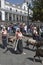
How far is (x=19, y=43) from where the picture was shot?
1683 cm

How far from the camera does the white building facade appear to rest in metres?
104

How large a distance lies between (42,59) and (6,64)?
2.47 m

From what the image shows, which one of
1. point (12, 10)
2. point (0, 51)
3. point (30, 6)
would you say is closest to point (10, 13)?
point (12, 10)

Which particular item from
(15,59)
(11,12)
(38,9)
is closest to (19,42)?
(15,59)

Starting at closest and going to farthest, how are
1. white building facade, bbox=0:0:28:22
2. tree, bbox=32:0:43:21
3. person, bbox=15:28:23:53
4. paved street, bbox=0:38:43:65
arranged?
paved street, bbox=0:38:43:65, person, bbox=15:28:23:53, tree, bbox=32:0:43:21, white building facade, bbox=0:0:28:22

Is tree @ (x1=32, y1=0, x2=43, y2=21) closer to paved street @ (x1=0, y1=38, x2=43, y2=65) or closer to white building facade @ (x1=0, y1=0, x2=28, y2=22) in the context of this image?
paved street @ (x1=0, y1=38, x2=43, y2=65)

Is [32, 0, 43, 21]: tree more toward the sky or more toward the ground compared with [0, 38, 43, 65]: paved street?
more toward the ground

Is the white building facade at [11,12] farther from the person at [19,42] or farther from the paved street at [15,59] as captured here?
the paved street at [15,59]

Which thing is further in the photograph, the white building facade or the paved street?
the white building facade

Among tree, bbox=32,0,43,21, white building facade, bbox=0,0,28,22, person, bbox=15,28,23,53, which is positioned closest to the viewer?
person, bbox=15,28,23,53

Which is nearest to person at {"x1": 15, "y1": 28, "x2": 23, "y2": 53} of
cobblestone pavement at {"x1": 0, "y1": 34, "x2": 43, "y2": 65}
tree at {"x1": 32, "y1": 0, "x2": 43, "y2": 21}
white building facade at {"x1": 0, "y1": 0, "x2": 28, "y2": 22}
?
cobblestone pavement at {"x1": 0, "y1": 34, "x2": 43, "y2": 65}

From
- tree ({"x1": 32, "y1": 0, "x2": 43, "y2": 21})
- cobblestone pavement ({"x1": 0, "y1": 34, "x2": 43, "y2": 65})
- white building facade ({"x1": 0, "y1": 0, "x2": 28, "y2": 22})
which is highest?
cobblestone pavement ({"x1": 0, "y1": 34, "x2": 43, "y2": 65})

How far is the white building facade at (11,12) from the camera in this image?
10364 centimetres

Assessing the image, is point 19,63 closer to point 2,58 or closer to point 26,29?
point 2,58
